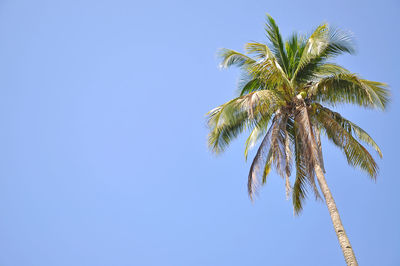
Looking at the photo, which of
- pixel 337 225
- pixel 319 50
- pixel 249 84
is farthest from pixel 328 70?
pixel 337 225

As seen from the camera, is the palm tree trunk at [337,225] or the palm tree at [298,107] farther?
the palm tree at [298,107]

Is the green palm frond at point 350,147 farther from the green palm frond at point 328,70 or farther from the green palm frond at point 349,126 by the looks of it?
the green palm frond at point 328,70

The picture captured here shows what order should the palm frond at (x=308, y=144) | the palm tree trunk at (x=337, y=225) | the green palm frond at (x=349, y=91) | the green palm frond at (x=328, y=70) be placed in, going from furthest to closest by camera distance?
the green palm frond at (x=328, y=70)
the green palm frond at (x=349, y=91)
the palm frond at (x=308, y=144)
the palm tree trunk at (x=337, y=225)

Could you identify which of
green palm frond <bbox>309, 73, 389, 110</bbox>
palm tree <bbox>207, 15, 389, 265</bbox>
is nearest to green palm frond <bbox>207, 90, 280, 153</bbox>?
palm tree <bbox>207, 15, 389, 265</bbox>

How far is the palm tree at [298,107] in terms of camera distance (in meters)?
10.7

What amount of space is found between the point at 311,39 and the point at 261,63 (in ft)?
7.58

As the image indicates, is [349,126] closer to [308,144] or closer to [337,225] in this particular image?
[308,144]

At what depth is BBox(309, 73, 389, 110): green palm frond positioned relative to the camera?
35.9ft

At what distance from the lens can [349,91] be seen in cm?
1173

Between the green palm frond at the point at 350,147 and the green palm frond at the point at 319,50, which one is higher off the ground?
the green palm frond at the point at 319,50

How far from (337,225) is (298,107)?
414 centimetres

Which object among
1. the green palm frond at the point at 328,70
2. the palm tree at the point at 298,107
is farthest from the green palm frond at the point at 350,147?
the green palm frond at the point at 328,70

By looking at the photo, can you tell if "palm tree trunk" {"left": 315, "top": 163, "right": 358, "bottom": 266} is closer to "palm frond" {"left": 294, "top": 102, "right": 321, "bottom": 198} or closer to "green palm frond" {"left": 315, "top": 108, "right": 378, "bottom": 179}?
"palm frond" {"left": 294, "top": 102, "right": 321, "bottom": 198}

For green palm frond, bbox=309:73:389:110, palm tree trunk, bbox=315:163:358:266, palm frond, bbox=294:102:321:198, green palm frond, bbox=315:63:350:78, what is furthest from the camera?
green palm frond, bbox=315:63:350:78
